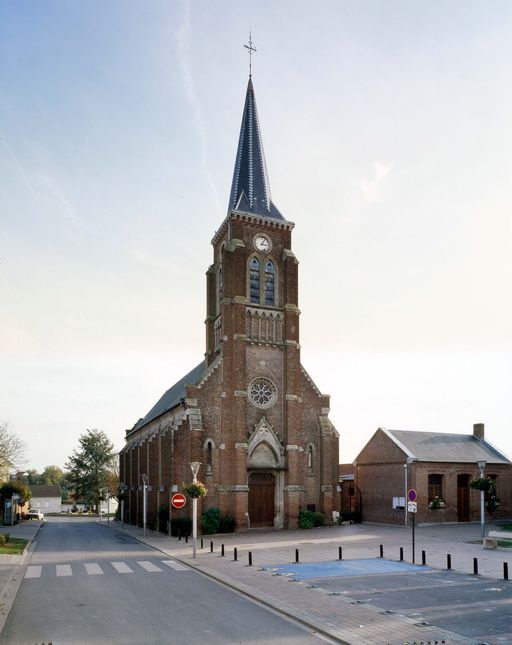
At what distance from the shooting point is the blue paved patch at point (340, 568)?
19938mm

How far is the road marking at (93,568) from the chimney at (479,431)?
3710 cm

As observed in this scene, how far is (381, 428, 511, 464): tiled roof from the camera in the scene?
44172 mm

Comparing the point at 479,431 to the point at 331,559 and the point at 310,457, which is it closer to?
the point at 310,457

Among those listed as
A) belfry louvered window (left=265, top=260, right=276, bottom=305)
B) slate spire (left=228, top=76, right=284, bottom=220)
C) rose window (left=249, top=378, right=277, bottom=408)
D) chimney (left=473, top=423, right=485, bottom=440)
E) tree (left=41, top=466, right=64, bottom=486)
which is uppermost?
slate spire (left=228, top=76, right=284, bottom=220)

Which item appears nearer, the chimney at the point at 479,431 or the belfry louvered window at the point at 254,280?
the belfry louvered window at the point at 254,280

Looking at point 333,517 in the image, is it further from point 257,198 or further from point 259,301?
point 257,198

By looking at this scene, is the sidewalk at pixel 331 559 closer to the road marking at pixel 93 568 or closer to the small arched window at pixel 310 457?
the road marking at pixel 93 568

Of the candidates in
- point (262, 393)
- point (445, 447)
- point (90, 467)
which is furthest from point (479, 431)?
point (90, 467)

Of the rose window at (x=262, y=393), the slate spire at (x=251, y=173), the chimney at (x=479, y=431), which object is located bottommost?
the chimney at (x=479, y=431)

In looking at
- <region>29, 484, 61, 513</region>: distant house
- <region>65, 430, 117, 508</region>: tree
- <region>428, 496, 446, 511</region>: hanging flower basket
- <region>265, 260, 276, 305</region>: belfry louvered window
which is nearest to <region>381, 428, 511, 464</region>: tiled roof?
<region>428, 496, 446, 511</region>: hanging flower basket

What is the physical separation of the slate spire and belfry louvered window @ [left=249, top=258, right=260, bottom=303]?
12.3ft

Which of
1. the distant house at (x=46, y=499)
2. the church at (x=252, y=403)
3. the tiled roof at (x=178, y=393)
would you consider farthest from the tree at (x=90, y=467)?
the church at (x=252, y=403)

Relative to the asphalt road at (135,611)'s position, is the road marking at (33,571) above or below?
below

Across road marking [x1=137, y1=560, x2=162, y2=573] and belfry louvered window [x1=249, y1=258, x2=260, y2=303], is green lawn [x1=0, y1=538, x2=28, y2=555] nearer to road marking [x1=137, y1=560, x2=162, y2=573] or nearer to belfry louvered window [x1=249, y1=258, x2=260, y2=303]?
road marking [x1=137, y1=560, x2=162, y2=573]
